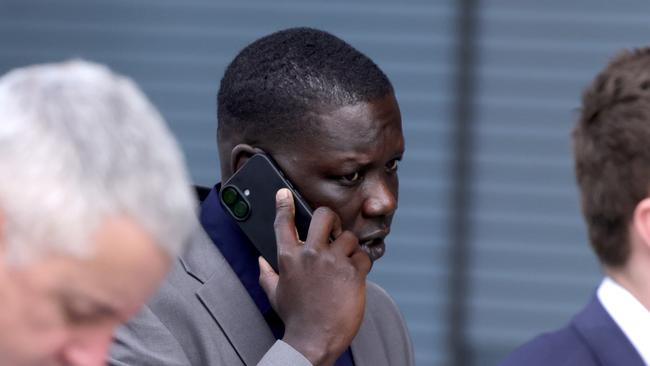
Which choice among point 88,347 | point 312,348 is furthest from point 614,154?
point 88,347

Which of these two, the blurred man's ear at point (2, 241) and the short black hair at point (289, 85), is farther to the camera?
the short black hair at point (289, 85)

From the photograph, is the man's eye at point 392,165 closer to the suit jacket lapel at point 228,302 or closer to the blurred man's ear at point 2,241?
the suit jacket lapel at point 228,302

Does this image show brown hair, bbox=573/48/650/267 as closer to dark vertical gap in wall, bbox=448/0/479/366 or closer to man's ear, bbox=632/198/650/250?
man's ear, bbox=632/198/650/250

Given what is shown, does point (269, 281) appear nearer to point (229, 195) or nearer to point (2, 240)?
point (229, 195)

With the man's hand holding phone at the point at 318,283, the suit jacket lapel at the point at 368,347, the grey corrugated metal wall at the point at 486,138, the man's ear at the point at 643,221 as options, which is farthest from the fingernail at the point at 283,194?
the grey corrugated metal wall at the point at 486,138

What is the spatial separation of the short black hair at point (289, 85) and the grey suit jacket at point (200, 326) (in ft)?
0.78

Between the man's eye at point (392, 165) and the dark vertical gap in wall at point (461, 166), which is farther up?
the man's eye at point (392, 165)

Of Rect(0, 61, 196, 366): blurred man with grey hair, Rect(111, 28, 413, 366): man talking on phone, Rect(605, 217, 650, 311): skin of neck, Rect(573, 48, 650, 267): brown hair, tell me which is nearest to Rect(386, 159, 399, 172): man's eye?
Rect(111, 28, 413, 366): man talking on phone

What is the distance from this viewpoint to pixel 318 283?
2.56m

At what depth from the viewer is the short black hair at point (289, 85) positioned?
264cm

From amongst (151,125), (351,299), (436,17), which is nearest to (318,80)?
(351,299)

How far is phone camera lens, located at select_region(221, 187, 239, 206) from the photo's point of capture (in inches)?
106

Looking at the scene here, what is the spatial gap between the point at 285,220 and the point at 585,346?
645 mm

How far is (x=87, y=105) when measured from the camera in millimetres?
1345
